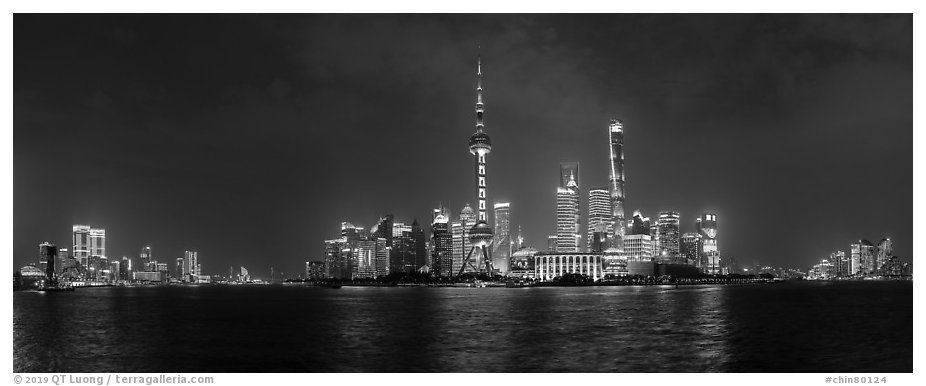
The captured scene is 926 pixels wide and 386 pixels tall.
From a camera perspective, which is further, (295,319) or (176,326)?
(295,319)

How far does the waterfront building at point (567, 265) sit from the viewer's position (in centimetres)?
18075

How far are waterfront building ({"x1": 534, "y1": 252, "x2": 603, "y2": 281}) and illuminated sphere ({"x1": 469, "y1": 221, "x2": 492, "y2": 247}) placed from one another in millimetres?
17476

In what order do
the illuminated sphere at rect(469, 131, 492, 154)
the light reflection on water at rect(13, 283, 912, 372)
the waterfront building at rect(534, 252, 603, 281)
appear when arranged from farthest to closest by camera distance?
the illuminated sphere at rect(469, 131, 492, 154)
the waterfront building at rect(534, 252, 603, 281)
the light reflection on water at rect(13, 283, 912, 372)

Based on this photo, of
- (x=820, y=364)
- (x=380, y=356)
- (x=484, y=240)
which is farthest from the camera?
(x=484, y=240)

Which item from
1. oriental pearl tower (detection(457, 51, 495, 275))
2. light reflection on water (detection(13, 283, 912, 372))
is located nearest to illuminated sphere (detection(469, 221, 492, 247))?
oriental pearl tower (detection(457, 51, 495, 275))

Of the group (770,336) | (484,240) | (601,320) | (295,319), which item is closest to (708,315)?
(601,320)

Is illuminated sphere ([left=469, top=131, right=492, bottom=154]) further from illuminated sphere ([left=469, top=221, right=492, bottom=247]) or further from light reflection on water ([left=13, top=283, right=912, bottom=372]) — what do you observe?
light reflection on water ([left=13, top=283, right=912, bottom=372])

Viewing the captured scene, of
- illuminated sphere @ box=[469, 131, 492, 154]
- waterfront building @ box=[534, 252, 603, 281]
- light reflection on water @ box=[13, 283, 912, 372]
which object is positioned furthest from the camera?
illuminated sphere @ box=[469, 131, 492, 154]

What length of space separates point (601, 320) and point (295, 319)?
19215mm

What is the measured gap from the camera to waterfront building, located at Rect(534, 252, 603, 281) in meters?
181

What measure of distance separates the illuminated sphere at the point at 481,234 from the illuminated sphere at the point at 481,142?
19.3 metres

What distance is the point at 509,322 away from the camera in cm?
4138
